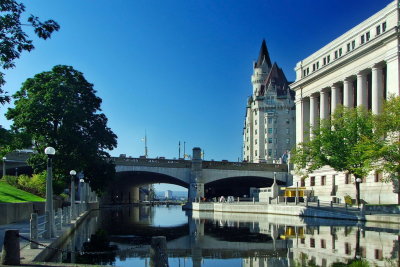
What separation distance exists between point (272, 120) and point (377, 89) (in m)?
91.0

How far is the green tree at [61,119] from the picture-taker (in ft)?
145

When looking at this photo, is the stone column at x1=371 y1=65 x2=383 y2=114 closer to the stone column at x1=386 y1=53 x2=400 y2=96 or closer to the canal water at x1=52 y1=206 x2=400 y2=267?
the stone column at x1=386 y1=53 x2=400 y2=96

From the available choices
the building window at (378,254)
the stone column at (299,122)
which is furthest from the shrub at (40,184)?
the stone column at (299,122)

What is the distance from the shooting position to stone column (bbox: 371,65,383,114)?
69688 mm

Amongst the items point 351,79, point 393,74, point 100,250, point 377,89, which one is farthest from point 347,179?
point 100,250

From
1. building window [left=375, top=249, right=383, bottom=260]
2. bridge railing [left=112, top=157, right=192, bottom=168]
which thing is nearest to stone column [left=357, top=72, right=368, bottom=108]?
bridge railing [left=112, top=157, right=192, bottom=168]

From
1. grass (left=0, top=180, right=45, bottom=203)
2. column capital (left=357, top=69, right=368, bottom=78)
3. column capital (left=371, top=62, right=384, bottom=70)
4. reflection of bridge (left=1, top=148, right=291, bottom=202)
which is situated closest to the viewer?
grass (left=0, top=180, right=45, bottom=203)

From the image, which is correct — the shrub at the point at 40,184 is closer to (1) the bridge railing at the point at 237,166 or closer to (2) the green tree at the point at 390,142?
(2) the green tree at the point at 390,142

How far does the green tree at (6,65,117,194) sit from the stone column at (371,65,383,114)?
136ft

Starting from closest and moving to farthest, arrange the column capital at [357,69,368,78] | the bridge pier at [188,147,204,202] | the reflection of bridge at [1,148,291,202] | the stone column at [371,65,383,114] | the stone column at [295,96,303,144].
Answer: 1. the stone column at [371,65,383,114]
2. the column capital at [357,69,368,78]
3. the reflection of bridge at [1,148,291,202]
4. the stone column at [295,96,303,144]
5. the bridge pier at [188,147,204,202]

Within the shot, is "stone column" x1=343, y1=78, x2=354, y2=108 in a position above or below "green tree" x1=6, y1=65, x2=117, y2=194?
above

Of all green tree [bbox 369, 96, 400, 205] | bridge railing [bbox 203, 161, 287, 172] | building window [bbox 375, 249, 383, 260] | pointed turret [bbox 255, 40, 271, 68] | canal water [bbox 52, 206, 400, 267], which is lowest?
canal water [bbox 52, 206, 400, 267]

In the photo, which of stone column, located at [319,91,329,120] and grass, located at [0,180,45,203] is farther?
stone column, located at [319,91,329,120]

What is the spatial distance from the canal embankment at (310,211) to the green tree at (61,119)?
24.1 m
